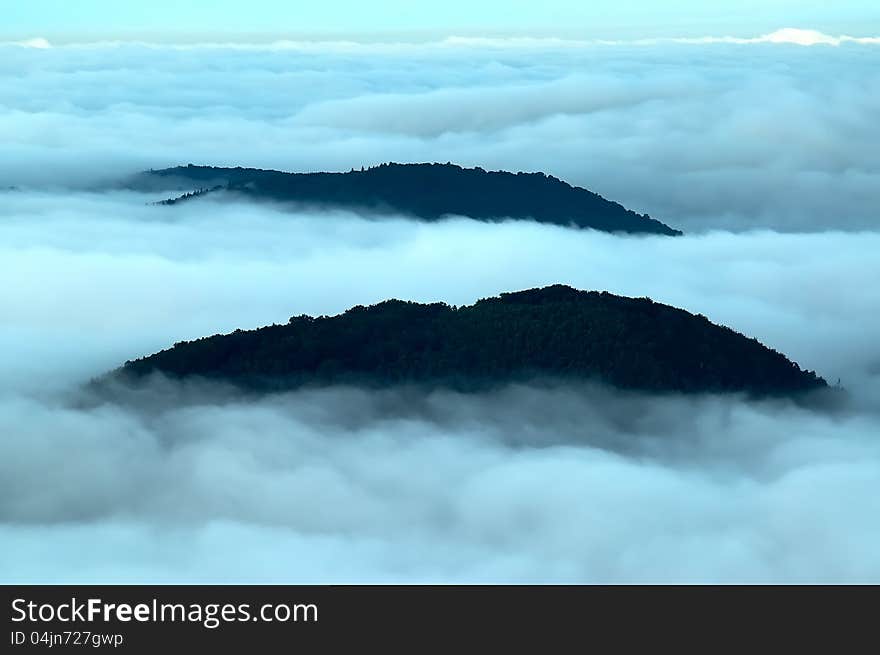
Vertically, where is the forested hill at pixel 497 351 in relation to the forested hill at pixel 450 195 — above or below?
below

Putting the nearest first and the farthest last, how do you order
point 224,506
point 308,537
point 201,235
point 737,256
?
1. point 308,537
2. point 224,506
3. point 201,235
4. point 737,256

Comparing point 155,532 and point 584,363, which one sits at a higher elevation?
point 584,363

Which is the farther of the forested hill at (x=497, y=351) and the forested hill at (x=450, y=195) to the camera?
the forested hill at (x=450, y=195)
